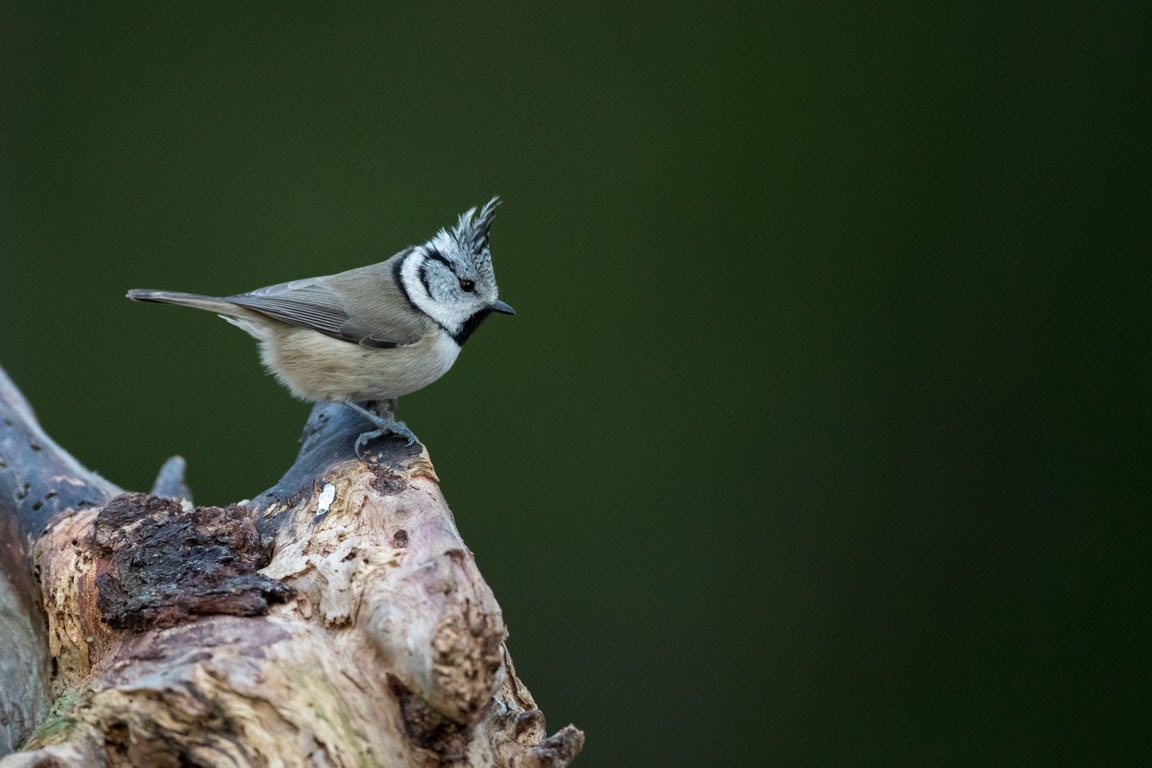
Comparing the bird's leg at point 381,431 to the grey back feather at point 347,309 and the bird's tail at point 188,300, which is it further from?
the bird's tail at point 188,300

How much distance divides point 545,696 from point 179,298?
1.99 meters

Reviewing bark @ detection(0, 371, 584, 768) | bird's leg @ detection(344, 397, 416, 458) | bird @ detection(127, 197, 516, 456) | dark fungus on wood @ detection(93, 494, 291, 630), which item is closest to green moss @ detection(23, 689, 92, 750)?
bark @ detection(0, 371, 584, 768)

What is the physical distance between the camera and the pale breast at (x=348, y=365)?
2229 mm

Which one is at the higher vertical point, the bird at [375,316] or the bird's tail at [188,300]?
the bird's tail at [188,300]

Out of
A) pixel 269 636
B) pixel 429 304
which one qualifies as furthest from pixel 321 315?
pixel 269 636

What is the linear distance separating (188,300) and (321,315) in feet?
0.96

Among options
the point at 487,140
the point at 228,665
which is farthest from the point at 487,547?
the point at 228,665

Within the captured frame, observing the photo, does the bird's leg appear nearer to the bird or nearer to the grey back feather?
the bird

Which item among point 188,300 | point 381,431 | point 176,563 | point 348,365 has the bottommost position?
point 176,563

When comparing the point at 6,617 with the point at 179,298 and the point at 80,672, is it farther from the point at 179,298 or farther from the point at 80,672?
the point at 179,298

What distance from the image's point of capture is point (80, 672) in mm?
1655

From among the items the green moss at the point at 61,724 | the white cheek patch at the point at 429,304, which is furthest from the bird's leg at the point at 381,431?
the green moss at the point at 61,724

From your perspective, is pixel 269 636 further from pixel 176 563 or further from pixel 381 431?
pixel 381 431

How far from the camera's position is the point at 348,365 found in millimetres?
2225
